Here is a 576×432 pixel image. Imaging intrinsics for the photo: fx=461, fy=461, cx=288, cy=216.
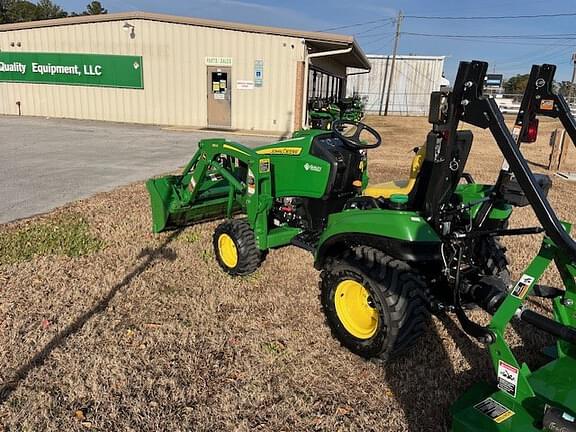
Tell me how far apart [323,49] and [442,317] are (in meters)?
14.8

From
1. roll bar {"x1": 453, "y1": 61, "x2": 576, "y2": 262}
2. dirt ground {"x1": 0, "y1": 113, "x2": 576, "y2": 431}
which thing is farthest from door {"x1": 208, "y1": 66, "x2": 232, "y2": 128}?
roll bar {"x1": 453, "y1": 61, "x2": 576, "y2": 262}

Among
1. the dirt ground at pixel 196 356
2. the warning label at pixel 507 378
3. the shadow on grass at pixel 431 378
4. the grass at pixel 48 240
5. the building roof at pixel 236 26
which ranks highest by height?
the building roof at pixel 236 26

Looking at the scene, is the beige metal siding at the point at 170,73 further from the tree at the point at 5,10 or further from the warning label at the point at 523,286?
the tree at the point at 5,10

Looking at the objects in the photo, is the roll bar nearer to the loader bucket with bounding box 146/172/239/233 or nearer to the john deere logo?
the john deere logo

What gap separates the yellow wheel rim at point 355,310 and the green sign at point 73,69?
1566 centimetres

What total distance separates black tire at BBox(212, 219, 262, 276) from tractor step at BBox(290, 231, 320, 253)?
0.35 metres

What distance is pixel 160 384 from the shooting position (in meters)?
2.63

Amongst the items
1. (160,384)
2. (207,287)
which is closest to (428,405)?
(160,384)

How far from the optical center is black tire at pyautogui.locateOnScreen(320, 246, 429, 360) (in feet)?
8.54

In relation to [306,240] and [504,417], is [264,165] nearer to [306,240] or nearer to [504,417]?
[306,240]

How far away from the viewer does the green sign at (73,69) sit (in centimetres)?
1656

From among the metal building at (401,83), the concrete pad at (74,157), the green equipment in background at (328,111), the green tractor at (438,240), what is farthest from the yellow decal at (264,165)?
the metal building at (401,83)

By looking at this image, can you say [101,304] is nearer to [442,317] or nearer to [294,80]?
[442,317]

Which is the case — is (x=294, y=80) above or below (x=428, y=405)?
above
